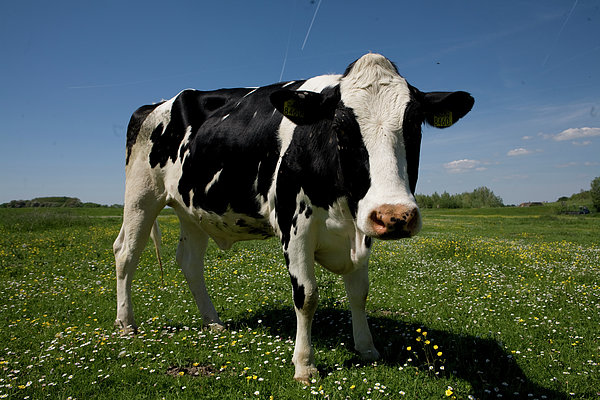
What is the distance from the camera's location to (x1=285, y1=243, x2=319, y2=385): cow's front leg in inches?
162

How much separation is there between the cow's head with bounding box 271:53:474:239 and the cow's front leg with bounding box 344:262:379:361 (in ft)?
4.82

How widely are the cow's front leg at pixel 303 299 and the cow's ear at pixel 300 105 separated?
1.36 meters

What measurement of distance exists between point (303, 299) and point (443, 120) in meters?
2.49

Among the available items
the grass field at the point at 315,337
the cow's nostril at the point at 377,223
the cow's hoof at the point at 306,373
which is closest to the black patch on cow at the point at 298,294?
the cow's hoof at the point at 306,373

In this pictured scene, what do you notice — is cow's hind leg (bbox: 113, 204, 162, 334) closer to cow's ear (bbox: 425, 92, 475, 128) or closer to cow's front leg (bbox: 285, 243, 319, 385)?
cow's front leg (bbox: 285, 243, 319, 385)

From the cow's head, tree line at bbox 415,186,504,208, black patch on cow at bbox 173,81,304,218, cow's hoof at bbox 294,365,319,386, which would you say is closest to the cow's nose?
the cow's head

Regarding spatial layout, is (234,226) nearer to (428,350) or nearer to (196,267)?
(196,267)

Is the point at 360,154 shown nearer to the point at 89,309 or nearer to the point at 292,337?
the point at 292,337

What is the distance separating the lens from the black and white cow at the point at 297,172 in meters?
3.34

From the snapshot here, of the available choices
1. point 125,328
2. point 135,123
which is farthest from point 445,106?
point 125,328

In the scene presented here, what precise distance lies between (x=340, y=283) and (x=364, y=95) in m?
5.66

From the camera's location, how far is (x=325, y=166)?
3.88 metres

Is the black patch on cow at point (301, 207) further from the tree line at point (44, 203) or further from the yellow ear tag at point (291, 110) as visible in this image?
the tree line at point (44, 203)

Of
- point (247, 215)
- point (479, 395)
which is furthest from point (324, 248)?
point (479, 395)
